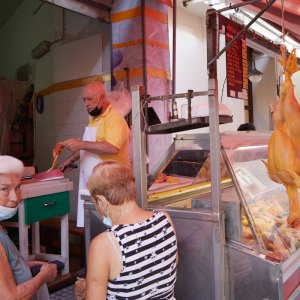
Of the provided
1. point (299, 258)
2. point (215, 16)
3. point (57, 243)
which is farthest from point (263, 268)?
point (57, 243)

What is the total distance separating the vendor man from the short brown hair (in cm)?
143

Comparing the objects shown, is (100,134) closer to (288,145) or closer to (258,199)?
(258,199)

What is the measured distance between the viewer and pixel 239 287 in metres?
1.86

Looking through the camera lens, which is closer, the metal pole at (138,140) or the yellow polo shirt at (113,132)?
the metal pole at (138,140)

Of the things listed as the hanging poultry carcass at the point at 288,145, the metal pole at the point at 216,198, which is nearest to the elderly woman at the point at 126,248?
the metal pole at the point at 216,198

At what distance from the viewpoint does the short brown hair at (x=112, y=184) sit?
1537 millimetres

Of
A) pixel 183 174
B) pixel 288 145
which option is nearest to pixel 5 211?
pixel 183 174

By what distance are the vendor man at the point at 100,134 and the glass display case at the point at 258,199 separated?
1013 mm

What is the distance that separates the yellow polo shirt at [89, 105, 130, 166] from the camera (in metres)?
3.13

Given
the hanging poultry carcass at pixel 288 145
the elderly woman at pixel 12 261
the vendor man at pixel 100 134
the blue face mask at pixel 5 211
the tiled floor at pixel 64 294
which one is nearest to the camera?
the elderly woman at pixel 12 261

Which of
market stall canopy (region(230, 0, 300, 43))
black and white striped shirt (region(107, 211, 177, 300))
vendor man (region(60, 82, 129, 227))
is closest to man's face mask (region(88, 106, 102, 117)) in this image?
vendor man (region(60, 82, 129, 227))

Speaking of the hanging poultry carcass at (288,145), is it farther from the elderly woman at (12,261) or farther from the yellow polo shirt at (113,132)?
the elderly woman at (12,261)

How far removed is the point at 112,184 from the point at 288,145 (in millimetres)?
1340

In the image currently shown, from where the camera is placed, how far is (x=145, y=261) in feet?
4.92
